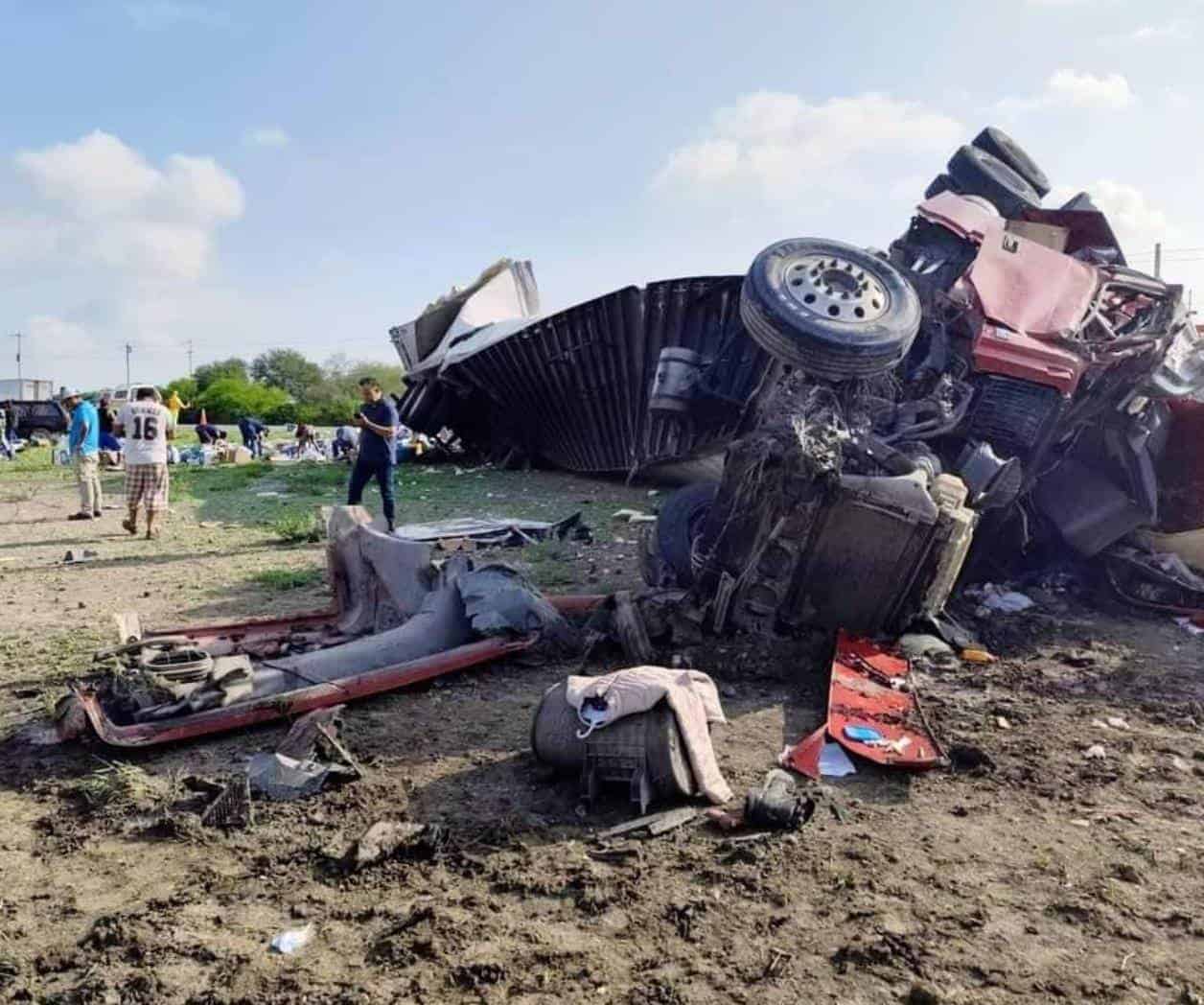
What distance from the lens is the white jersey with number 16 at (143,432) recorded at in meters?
8.23

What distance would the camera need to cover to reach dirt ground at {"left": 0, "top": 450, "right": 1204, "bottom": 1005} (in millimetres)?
2135

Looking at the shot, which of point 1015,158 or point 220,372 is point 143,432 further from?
point 220,372

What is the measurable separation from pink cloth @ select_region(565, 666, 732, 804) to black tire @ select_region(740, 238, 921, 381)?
2007 mm

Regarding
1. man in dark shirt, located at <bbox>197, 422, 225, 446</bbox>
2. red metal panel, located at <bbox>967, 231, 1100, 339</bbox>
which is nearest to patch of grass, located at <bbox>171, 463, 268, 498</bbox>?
man in dark shirt, located at <bbox>197, 422, 225, 446</bbox>

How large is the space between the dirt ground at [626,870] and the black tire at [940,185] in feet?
16.4

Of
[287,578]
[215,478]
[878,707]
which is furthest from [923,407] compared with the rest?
[215,478]

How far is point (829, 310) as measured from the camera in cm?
467

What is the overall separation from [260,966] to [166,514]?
29.1ft

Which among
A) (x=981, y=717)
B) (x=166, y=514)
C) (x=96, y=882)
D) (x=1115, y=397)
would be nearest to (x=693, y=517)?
(x=981, y=717)

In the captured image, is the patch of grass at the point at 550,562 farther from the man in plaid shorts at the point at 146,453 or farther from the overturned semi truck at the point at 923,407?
the man in plaid shorts at the point at 146,453

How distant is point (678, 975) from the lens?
2.13 metres

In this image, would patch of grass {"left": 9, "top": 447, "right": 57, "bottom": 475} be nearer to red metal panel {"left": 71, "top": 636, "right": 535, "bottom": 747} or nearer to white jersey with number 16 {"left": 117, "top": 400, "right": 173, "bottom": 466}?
white jersey with number 16 {"left": 117, "top": 400, "right": 173, "bottom": 466}

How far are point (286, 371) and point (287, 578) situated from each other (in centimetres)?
6681

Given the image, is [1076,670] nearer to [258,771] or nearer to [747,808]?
[747,808]
